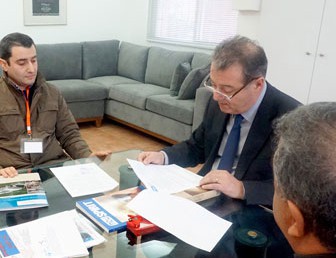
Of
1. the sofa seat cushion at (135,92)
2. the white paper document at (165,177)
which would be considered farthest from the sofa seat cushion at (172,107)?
the white paper document at (165,177)

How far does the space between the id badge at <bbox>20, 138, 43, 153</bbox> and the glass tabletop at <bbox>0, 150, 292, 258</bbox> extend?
49cm

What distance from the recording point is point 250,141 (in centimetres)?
164

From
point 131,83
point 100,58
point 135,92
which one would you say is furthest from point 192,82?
point 100,58

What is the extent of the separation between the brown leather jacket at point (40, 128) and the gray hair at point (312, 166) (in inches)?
57.3

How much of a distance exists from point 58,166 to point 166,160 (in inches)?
18.0

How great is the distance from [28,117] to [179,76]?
7.54 feet

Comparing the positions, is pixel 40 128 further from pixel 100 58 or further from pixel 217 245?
pixel 100 58

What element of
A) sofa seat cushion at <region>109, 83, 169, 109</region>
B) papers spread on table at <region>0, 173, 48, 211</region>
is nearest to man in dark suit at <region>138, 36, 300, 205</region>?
papers spread on table at <region>0, 173, 48, 211</region>

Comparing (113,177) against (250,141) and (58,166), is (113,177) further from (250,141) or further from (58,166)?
(250,141)

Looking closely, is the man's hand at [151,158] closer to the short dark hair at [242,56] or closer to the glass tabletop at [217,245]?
the glass tabletop at [217,245]

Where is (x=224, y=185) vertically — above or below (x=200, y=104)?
above

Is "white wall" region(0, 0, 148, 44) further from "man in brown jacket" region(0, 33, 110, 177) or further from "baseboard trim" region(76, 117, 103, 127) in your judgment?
"man in brown jacket" region(0, 33, 110, 177)

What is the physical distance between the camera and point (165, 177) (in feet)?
5.06

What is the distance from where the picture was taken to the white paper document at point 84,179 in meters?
1.46
